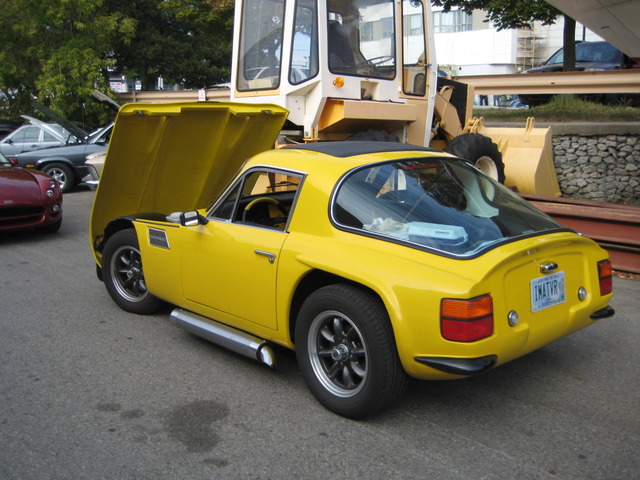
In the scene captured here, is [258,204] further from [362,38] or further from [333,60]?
[362,38]

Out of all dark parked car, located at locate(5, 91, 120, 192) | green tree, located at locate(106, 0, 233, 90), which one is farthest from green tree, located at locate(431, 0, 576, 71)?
dark parked car, located at locate(5, 91, 120, 192)

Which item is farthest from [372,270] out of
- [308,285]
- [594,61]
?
[594,61]

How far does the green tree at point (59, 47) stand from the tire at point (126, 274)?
45.3ft

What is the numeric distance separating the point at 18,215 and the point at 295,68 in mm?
4293

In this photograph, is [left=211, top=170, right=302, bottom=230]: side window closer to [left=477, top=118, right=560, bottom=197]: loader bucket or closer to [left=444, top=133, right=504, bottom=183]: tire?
[left=444, top=133, right=504, bottom=183]: tire

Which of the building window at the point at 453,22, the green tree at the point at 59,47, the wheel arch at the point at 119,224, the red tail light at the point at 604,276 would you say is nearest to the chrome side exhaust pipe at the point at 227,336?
the wheel arch at the point at 119,224

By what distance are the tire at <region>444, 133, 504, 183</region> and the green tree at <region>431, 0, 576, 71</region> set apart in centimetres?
787

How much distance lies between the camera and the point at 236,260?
4301 mm

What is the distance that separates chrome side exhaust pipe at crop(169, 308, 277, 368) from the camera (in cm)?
417

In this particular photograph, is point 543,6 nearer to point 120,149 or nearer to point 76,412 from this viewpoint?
point 120,149

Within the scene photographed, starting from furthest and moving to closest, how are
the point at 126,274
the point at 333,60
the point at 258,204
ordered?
the point at 333,60, the point at 126,274, the point at 258,204

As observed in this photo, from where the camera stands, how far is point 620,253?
6855mm

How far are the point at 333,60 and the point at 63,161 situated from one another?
874 centimetres

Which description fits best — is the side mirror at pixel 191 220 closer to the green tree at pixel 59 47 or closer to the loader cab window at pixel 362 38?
the loader cab window at pixel 362 38
